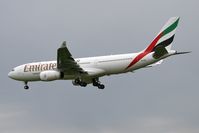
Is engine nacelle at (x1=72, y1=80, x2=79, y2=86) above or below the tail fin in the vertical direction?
below

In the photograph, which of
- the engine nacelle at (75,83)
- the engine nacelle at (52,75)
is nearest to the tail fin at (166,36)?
the engine nacelle at (75,83)

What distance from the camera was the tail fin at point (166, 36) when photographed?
8725 cm

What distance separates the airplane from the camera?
8519 cm

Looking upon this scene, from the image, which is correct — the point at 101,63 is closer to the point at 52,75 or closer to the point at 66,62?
the point at 66,62

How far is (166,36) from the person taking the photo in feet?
290

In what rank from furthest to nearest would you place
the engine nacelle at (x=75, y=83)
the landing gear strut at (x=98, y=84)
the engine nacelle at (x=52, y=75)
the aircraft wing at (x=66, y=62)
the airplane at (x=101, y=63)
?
1. the landing gear strut at (x=98, y=84)
2. the engine nacelle at (x=75, y=83)
3. the engine nacelle at (x=52, y=75)
4. the airplane at (x=101, y=63)
5. the aircraft wing at (x=66, y=62)

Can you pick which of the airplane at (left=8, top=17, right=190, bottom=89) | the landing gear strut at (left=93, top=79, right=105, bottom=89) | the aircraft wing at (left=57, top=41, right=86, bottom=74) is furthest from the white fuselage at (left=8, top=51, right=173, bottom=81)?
the landing gear strut at (left=93, top=79, right=105, bottom=89)

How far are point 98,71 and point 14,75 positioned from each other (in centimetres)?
1309

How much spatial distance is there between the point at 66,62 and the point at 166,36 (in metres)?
12.0

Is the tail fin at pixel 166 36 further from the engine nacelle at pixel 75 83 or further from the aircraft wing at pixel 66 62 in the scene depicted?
the engine nacelle at pixel 75 83

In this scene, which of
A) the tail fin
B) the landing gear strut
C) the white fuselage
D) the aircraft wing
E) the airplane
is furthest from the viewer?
the landing gear strut

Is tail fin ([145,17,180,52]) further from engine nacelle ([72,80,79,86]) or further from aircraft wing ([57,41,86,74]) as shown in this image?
engine nacelle ([72,80,79,86])

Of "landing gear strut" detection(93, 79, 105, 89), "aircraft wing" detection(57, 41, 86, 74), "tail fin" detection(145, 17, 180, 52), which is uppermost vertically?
"tail fin" detection(145, 17, 180, 52)

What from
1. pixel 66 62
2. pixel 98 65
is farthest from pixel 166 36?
pixel 66 62
